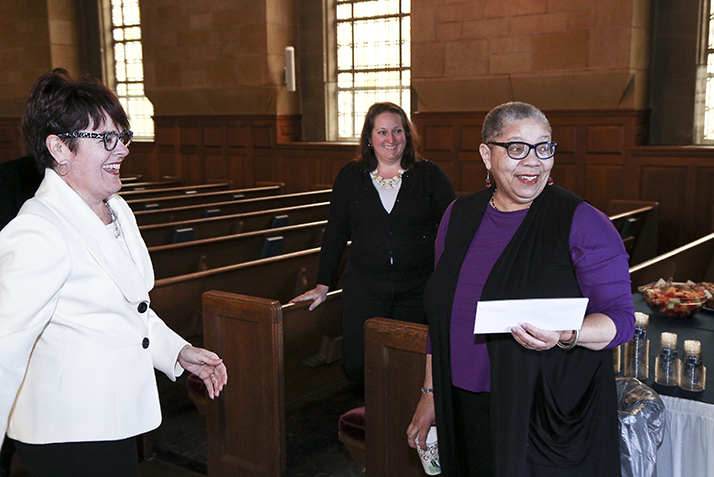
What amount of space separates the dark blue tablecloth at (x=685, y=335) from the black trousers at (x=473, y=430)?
0.73 m

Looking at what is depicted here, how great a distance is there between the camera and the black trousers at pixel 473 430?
1.79 meters

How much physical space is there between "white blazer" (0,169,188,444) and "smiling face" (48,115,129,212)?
0.06 m

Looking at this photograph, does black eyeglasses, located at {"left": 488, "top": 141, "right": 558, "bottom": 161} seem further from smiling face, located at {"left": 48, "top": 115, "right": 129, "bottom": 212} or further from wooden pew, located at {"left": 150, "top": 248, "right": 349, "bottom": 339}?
wooden pew, located at {"left": 150, "top": 248, "right": 349, "bottom": 339}

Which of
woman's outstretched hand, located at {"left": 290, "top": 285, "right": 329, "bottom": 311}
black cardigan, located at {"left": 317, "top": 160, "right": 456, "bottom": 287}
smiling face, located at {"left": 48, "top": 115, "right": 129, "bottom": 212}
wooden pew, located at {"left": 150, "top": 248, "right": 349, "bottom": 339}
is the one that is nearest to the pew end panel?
woman's outstretched hand, located at {"left": 290, "top": 285, "right": 329, "bottom": 311}

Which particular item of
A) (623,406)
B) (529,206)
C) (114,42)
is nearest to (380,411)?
(623,406)

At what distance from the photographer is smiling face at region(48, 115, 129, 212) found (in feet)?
5.25

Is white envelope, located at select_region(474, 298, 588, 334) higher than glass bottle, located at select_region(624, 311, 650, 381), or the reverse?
white envelope, located at select_region(474, 298, 588, 334)

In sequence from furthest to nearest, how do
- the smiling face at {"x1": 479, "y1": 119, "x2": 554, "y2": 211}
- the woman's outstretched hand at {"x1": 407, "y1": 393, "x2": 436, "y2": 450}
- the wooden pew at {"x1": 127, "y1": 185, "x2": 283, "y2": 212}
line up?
the wooden pew at {"x1": 127, "y1": 185, "x2": 283, "y2": 212}
the woman's outstretched hand at {"x1": 407, "y1": 393, "x2": 436, "y2": 450}
the smiling face at {"x1": 479, "y1": 119, "x2": 554, "y2": 211}

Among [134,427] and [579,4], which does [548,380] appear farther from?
[579,4]

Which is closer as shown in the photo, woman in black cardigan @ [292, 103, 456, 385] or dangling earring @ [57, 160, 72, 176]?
dangling earring @ [57, 160, 72, 176]

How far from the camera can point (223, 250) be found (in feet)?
→ 16.5

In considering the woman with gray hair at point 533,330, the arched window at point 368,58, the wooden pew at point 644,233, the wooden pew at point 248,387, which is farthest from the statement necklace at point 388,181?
the arched window at point 368,58

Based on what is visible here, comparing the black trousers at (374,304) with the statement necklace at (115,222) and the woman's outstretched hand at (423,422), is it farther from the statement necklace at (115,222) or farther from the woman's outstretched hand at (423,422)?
the statement necklace at (115,222)

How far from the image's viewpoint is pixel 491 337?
5.47 ft
